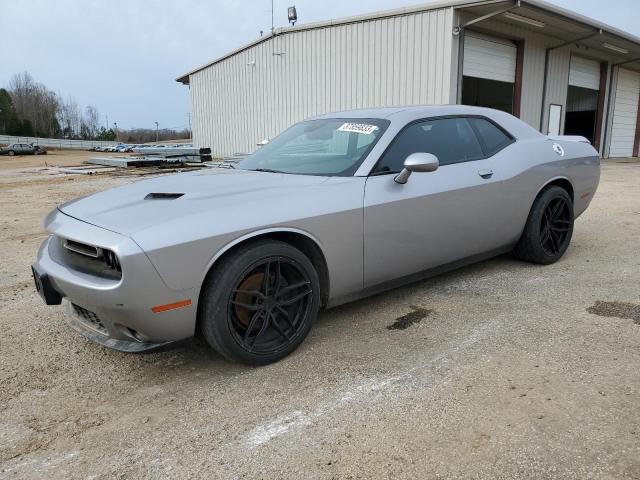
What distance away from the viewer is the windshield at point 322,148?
132 inches

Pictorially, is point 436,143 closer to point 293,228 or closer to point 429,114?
point 429,114

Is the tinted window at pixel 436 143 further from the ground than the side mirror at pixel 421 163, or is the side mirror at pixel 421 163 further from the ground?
the tinted window at pixel 436 143

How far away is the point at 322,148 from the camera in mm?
3674

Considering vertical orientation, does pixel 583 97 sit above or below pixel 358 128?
above

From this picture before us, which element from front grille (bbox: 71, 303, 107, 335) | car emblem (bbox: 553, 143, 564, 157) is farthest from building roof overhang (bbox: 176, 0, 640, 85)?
front grille (bbox: 71, 303, 107, 335)

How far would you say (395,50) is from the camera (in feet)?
47.4

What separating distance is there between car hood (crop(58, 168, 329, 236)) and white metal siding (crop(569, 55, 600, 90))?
1973 cm

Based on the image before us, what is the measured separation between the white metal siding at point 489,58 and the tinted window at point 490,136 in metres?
10.9

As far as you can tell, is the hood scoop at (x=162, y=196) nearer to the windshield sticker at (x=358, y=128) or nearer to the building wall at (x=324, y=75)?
the windshield sticker at (x=358, y=128)

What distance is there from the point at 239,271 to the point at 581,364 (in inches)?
74.5

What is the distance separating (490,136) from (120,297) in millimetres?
3177

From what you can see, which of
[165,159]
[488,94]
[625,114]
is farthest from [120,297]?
[625,114]

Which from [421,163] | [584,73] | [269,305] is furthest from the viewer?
[584,73]

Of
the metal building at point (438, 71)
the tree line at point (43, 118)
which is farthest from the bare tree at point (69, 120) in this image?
the metal building at point (438, 71)
